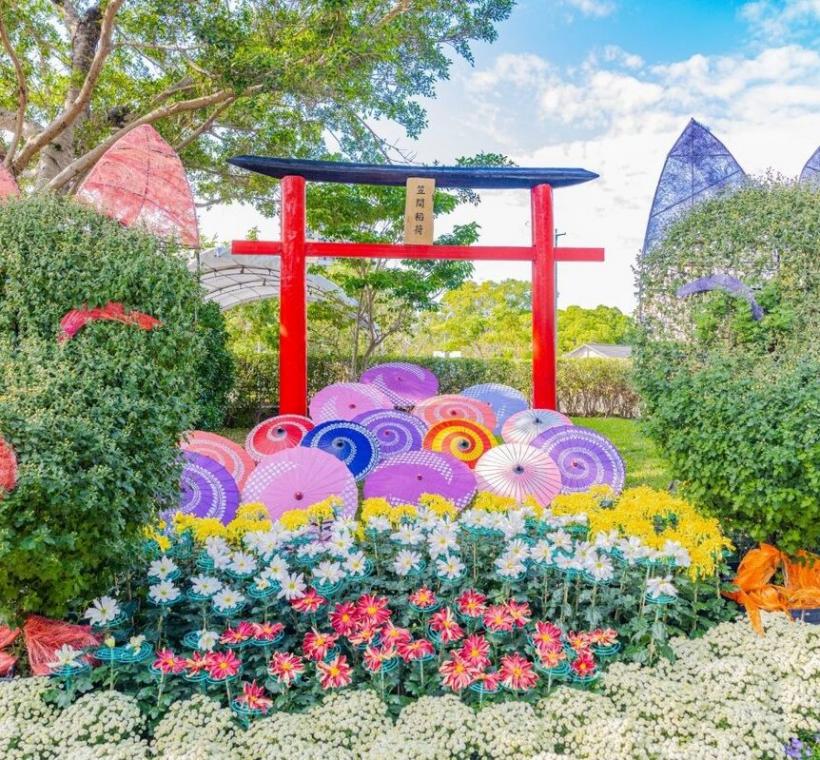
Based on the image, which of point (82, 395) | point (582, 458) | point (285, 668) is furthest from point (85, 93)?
point (285, 668)

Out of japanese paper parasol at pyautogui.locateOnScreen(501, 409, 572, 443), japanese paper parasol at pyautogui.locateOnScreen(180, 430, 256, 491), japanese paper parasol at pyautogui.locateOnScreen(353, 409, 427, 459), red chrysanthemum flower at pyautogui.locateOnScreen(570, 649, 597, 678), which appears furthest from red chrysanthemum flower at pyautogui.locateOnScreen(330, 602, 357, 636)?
japanese paper parasol at pyautogui.locateOnScreen(501, 409, 572, 443)

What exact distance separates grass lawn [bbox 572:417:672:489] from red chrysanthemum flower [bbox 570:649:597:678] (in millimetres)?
1547

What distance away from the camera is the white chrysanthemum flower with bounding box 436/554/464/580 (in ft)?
9.29

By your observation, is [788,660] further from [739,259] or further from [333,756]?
[739,259]

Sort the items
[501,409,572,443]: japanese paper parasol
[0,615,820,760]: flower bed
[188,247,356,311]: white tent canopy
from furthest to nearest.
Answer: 1. [188,247,356,311]: white tent canopy
2. [501,409,572,443]: japanese paper parasol
3. [0,615,820,760]: flower bed

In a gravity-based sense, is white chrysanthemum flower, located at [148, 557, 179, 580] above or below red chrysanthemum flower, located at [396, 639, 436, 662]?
above

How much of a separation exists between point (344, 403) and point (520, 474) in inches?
133

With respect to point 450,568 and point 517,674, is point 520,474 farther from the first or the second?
point 517,674

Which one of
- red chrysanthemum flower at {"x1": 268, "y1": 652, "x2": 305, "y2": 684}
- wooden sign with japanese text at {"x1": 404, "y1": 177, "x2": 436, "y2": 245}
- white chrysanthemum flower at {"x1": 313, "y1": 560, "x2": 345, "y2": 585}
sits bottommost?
red chrysanthemum flower at {"x1": 268, "y1": 652, "x2": 305, "y2": 684}

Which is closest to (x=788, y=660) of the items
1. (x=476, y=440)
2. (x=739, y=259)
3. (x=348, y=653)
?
(x=348, y=653)

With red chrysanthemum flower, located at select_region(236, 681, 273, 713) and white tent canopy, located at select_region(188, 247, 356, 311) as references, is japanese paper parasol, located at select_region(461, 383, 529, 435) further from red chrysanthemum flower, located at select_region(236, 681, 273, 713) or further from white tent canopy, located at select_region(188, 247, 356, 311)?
red chrysanthemum flower, located at select_region(236, 681, 273, 713)

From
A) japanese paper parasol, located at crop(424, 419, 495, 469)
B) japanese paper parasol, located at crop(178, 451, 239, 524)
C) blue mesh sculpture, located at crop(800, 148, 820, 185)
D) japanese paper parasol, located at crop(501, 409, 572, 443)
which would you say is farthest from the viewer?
japanese paper parasol, located at crop(501, 409, 572, 443)

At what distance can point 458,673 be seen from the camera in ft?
8.05

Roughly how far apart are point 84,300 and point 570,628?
2.40 metres
